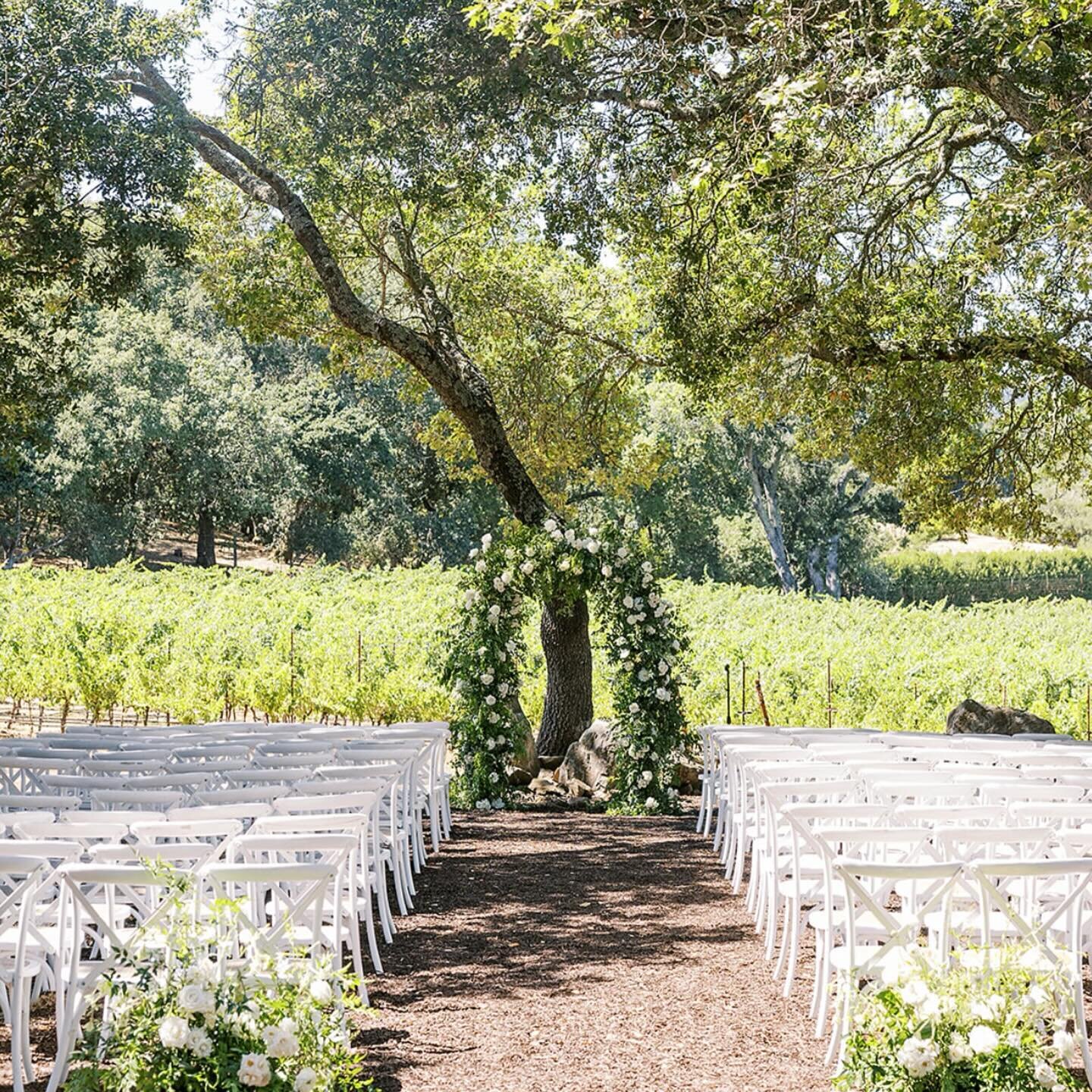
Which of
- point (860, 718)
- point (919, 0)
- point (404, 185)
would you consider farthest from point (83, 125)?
point (860, 718)

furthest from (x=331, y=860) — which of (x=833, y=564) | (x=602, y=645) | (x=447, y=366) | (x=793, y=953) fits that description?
(x=833, y=564)

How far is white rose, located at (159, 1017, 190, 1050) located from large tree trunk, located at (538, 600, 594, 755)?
11164mm

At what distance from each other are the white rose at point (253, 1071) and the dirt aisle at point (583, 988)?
160 centimetres

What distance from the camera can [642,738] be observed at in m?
12.9

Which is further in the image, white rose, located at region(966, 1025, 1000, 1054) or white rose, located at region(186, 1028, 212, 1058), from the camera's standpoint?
white rose, located at region(966, 1025, 1000, 1054)

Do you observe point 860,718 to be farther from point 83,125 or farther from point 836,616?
point 83,125

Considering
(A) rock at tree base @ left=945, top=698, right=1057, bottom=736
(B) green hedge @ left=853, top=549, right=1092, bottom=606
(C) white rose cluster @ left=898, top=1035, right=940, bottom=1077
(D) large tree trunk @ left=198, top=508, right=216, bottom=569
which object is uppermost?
(D) large tree trunk @ left=198, top=508, right=216, bottom=569

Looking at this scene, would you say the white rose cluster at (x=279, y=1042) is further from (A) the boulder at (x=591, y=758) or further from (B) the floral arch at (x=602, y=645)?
(A) the boulder at (x=591, y=758)

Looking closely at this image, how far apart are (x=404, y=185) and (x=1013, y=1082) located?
1076cm

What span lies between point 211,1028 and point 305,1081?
0.98 feet

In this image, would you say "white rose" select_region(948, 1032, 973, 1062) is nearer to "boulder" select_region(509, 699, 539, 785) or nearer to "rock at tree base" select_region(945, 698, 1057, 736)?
"boulder" select_region(509, 699, 539, 785)

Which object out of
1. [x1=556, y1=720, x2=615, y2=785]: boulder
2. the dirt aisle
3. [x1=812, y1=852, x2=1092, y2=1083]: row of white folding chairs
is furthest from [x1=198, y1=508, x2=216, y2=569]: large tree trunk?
[x1=812, y1=852, x2=1092, y2=1083]: row of white folding chairs

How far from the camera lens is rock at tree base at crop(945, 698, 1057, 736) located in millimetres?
14258

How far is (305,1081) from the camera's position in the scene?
3.63 metres
